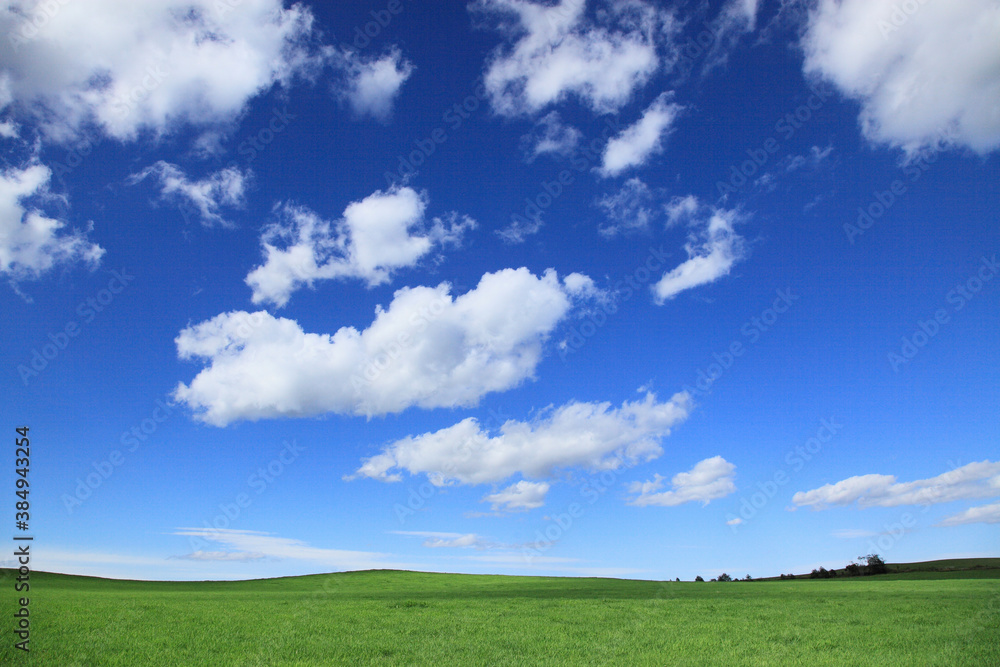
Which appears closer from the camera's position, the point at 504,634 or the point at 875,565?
the point at 504,634

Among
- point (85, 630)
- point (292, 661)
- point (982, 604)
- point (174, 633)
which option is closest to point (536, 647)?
point (292, 661)

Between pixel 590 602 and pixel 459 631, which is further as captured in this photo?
pixel 590 602

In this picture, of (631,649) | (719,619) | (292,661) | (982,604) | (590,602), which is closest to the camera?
(292,661)

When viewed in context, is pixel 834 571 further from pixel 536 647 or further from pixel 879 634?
pixel 536 647

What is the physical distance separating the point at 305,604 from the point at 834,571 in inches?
3250

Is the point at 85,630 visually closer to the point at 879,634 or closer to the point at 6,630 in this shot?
the point at 6,630

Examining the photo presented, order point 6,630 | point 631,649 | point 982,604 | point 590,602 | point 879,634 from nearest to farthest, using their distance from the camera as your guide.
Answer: point 6,630, point 631,649, point 879,634, point 982,604, point 590,602

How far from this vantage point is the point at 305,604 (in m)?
26.2

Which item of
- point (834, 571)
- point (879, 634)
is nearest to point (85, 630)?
point (879, 634)

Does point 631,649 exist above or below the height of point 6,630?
below

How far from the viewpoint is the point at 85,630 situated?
16.6 m

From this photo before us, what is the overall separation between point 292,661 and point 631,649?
9.77 meters

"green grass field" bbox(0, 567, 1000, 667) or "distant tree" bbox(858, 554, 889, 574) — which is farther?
"distant tree" bbox(858, 554, 889, 574)

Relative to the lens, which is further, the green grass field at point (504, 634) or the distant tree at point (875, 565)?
the distant tree at point (875, 565)
